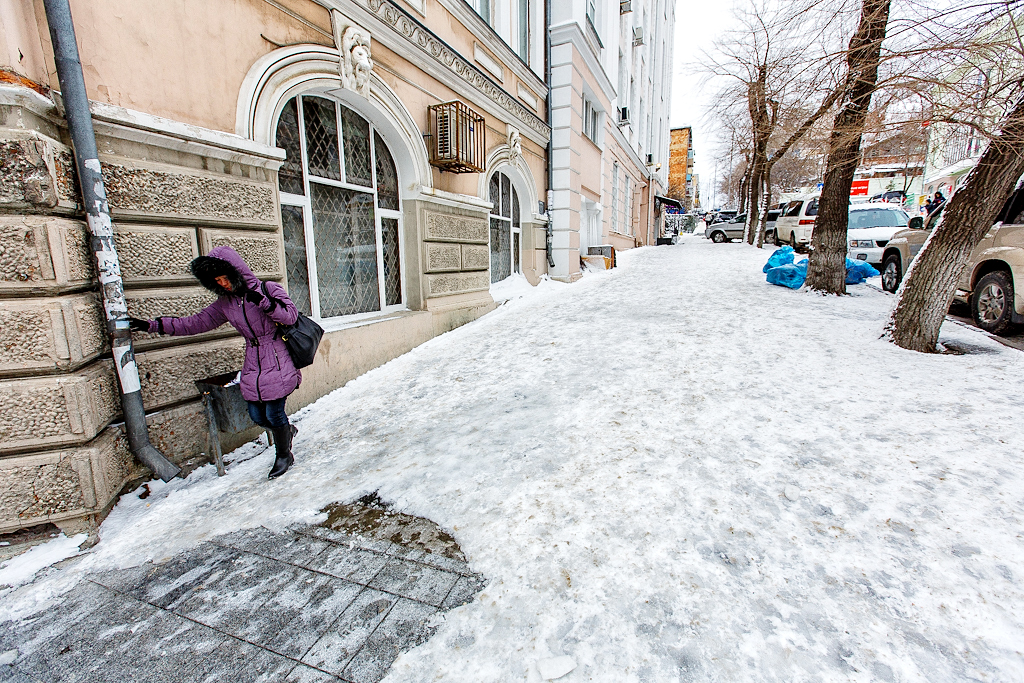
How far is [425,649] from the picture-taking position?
1882mm

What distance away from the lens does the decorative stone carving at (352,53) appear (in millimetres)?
4730

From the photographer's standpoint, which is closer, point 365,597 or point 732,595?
point 732,595

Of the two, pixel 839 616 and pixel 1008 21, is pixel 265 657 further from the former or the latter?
pixel 1008 21

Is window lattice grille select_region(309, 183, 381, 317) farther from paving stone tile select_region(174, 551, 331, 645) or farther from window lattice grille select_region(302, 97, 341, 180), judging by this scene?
paving stone tile select_region(174, 551, 331, 645)

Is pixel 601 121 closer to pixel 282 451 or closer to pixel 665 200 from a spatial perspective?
pixel 282 451

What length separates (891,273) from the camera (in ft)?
31.5

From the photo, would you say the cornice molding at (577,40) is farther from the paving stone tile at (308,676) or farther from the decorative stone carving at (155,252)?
the paving stone tile at (308,676)

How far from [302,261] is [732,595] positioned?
15.4ft

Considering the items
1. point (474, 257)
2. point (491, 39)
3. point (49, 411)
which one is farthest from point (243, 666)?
point (491, 39)

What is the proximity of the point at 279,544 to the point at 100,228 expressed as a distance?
2.26 m

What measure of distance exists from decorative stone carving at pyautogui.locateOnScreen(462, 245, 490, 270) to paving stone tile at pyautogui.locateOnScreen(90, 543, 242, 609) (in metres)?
5.26

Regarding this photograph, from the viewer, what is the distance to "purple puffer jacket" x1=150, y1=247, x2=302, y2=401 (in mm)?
2990

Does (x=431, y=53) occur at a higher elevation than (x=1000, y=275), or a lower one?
higher

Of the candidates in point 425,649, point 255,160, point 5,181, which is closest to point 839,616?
point 425,649
